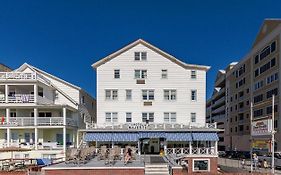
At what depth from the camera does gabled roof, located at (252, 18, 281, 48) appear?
2122 inches

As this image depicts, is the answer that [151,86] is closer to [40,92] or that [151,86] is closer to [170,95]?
[170,95]

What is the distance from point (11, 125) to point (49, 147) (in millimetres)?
5650

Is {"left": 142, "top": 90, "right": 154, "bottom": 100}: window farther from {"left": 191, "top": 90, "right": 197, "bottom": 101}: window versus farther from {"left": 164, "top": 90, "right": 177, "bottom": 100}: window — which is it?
{"left": 191, "top": 90, "right": 197, "bottom": 101}: window

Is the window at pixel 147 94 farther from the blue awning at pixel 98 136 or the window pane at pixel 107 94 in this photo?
the blue awning at pixel 98 136

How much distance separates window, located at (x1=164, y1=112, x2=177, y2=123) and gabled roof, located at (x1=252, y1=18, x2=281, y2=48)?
30744 millimetres

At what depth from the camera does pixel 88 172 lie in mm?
20000

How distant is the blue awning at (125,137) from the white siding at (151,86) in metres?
2.90

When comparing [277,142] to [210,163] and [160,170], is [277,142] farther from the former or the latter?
[160,170]

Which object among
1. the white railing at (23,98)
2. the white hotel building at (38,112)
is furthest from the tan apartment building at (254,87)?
the white railing at (23,98)

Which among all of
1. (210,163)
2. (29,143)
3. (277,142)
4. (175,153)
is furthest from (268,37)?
(29,143)

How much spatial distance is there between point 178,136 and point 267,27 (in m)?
36.2

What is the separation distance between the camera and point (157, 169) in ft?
73.6

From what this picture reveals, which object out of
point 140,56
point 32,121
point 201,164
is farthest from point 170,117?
point 32,121

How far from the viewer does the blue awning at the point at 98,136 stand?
33775 mm
